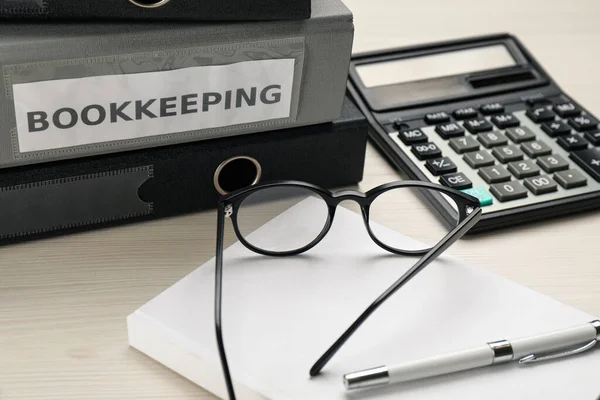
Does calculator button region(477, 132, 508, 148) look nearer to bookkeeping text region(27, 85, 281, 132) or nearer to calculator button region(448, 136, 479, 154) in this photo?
calculator button region(448, 136, 479, 154)

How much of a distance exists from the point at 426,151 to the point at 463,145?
0.08 feet

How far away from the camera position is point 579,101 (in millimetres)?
686

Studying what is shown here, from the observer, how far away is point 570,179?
1.81ft

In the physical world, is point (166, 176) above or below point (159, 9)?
below

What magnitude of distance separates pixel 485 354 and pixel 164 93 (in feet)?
0.74

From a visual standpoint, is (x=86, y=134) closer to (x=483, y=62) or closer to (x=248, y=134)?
(x=248, y=134)

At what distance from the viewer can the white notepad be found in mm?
393

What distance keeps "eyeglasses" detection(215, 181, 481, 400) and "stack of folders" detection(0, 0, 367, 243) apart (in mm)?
28

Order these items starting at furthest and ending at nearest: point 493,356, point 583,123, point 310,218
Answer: point 583,123
point 310,218
point 493,356

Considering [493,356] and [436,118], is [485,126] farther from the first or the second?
[493,356]

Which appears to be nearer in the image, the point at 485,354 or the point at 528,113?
the point at 485,354

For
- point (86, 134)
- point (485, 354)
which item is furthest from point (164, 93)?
point (485, 354)

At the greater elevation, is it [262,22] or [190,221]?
[262,22]

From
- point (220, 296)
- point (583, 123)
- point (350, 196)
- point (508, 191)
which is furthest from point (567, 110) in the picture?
point (220, 296)
